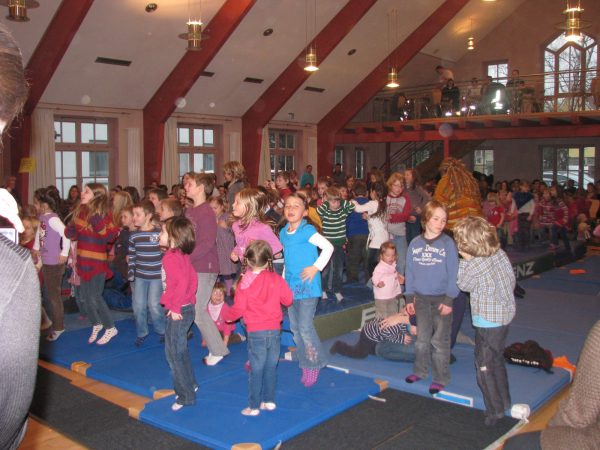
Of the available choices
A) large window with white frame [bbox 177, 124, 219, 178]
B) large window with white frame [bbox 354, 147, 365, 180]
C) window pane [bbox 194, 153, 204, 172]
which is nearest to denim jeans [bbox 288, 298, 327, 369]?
large window with white frame [bbox 177, 124, 219, 178]

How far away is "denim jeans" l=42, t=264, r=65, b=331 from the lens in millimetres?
6344

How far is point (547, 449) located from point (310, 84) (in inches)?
639

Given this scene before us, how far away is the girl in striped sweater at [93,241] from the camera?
605 centimetres

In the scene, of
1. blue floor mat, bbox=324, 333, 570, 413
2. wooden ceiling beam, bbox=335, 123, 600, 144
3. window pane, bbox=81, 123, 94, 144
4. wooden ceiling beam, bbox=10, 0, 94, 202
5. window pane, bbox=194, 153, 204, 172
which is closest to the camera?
blue floor mat, bbox=324, 333, 570, 413

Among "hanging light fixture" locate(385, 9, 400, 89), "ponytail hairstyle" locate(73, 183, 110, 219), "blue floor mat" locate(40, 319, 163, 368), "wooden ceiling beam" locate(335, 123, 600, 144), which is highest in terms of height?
A: "hanging light fixture" locate(385, 9, 400, 89)

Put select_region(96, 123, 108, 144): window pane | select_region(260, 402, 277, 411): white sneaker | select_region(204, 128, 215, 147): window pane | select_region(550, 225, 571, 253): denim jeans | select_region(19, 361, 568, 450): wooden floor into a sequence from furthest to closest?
1. select_region(204, 128, 215, 147): window pane
2. select_region(96, 123, 108, 144): window pane
3. select_region(550, 225, 571, 253): denim jeans
4. select_region(260, 402, 277, 411): white sneaker
5. select_region(19, 361, 568, 450): wooden floor

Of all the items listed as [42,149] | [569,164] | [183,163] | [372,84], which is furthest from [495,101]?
[42,149]

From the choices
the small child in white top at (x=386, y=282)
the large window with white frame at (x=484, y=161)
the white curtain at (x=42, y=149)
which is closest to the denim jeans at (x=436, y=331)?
the small child in white top at (x=386, y=282)

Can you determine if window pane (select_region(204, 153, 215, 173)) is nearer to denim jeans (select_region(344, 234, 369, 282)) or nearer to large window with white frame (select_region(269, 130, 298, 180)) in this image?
large window with white frame (select_region(269, 130, 298, 180))

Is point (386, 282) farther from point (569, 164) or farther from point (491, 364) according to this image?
point (569, 164)

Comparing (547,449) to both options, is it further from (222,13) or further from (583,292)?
(222,13)

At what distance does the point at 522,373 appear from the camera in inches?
207

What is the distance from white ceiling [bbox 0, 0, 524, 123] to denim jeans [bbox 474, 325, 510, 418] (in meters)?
9.63

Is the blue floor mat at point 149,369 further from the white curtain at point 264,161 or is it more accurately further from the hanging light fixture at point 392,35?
the white curtain at point 264,161
